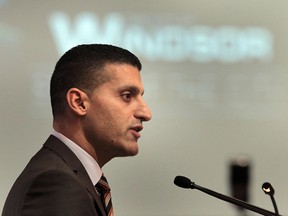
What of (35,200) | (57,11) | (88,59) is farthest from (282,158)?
(35,200)

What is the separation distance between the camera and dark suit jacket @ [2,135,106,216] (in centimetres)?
153

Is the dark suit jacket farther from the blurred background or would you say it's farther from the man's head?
the blurred background

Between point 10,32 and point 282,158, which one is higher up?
point 10,32

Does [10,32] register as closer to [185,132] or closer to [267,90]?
[185,132]

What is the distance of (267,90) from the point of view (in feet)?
12.8

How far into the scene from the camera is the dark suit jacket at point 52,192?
1527 millimetres

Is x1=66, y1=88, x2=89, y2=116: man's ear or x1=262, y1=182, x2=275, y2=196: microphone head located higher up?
x1=66, y1=88, x2=89, y2=116: man's ear

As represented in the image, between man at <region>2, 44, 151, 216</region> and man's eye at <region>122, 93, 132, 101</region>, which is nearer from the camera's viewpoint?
man at <region>2, 44, 151, 216</region>

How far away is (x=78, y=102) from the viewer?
5.91 ft

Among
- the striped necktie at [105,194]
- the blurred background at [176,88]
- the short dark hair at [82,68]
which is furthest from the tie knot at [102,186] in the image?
the blurred background at [176,88]

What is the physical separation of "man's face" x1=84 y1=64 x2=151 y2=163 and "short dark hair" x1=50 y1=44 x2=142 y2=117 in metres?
0.03

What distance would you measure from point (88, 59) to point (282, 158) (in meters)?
2.33

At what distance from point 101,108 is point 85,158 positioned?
0.48ft

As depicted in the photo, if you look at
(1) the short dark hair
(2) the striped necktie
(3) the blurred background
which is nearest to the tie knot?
(2) the striped necktie
